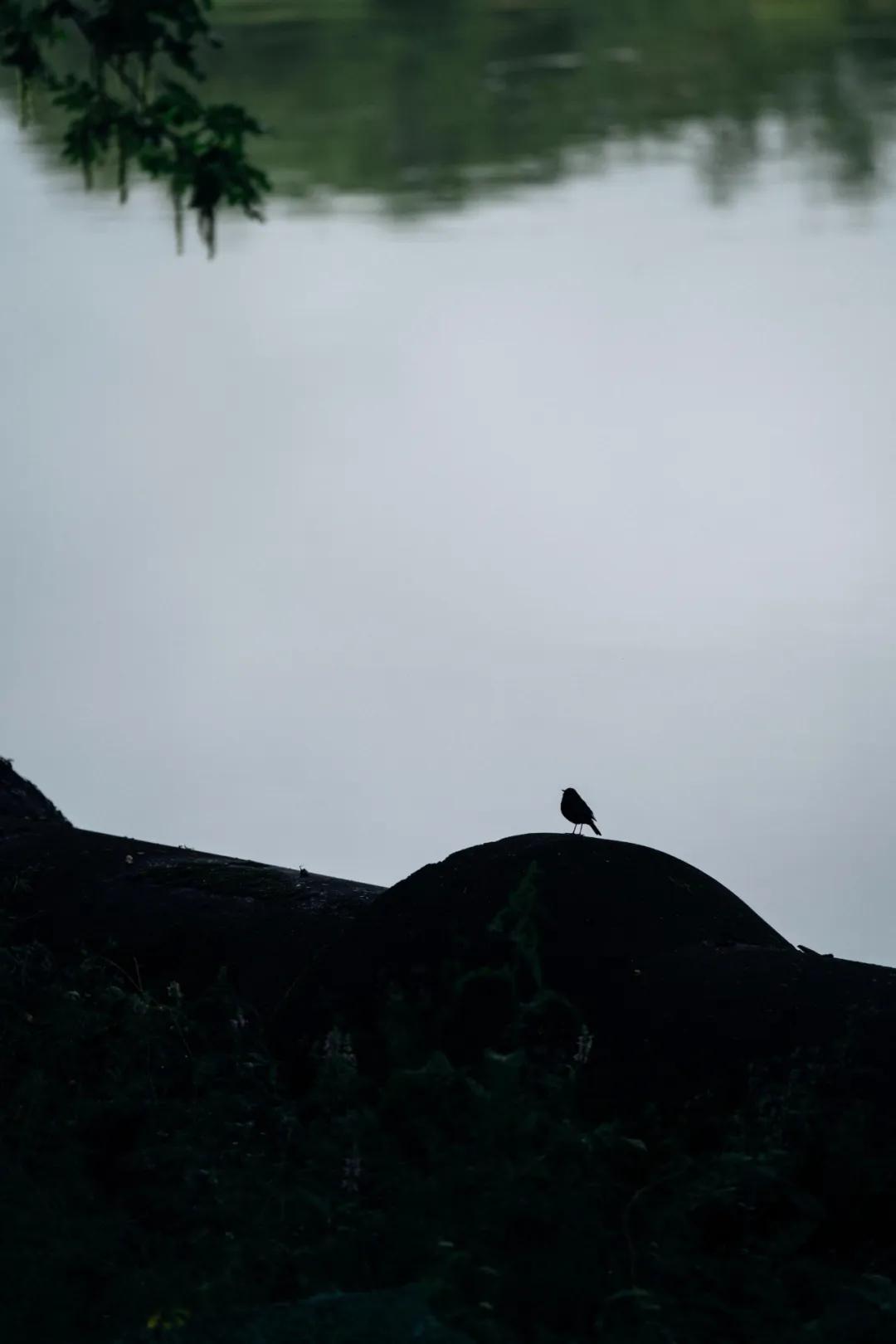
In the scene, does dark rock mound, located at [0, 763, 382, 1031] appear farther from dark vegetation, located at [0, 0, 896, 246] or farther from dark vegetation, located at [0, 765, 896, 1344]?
dark vegetation, located at [0, 0, 896, 246]

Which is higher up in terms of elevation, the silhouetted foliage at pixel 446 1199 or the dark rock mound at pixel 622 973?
the dark rock mound at pixel 622 973

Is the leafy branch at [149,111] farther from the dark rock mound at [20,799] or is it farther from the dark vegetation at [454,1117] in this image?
the dark vegetation at [454,1117]

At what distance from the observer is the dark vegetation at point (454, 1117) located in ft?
13.7

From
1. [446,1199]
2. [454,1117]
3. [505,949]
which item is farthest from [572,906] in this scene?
[446,1199]

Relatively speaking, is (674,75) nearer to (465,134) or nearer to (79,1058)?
(465,134)

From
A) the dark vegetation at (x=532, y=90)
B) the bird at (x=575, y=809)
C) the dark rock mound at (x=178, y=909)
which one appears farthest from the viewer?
the dark vegetation at (x=532, y=90)

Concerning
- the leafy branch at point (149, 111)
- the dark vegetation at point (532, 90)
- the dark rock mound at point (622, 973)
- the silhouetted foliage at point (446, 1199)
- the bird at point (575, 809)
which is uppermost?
the dark vegetation at point (532, 90)

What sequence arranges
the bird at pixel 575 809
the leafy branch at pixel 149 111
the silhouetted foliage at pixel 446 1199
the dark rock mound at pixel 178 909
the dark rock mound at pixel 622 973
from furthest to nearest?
the leafy branch at pixel 149 111 → the bird at pixel 575 809 → the dark rock mound at pixel 178 909 → the dark rock mound at pixel 622 973 → the silhouetted foliage at pixel 446 1199

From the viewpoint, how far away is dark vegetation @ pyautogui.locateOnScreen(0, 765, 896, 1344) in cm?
417

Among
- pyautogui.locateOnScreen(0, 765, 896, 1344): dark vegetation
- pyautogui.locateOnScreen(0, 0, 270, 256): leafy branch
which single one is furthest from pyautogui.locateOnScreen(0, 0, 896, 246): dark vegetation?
pyautogui.locateOnScreen(0, 765, 896, 1344): dark vegetation

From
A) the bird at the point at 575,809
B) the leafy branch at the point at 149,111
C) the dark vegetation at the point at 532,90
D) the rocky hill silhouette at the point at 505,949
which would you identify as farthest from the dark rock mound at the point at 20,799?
the dark vegetation at the point at 532,90

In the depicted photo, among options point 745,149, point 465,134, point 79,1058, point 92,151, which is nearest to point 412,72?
point 465,134

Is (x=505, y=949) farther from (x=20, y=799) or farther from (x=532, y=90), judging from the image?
(x=532, y=90)

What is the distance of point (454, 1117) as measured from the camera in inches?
184
